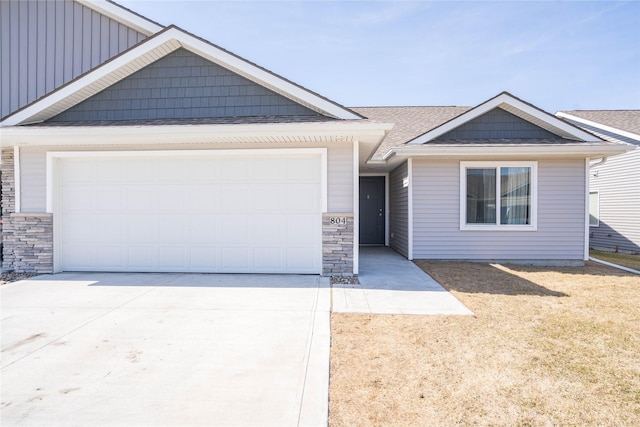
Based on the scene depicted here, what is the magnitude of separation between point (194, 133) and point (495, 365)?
6088 mm

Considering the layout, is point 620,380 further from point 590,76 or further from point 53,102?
point 590,76

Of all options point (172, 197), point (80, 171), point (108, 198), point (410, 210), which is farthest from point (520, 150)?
point (80, 171)

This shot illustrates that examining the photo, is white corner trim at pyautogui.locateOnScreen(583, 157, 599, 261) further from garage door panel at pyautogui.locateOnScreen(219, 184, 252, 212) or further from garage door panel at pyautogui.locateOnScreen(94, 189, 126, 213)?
garage door panel at pyautogui.locateOnScreen(94, 189, 126, 213)

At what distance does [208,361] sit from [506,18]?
36.0ft

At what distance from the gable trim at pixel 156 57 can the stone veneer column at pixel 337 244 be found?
2.18m

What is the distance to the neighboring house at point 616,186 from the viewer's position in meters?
11.5

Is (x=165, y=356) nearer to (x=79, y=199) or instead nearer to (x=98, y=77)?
(x=79, y=199)

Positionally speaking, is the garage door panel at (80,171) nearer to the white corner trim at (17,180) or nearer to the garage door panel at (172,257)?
the white corner trim at (17,180)

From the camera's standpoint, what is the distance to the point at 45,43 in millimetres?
9031

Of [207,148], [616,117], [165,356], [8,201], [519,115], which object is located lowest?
[165,356]

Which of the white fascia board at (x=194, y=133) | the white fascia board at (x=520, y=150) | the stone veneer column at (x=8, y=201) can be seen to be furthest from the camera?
the white fascia board at (x=520, y=150)

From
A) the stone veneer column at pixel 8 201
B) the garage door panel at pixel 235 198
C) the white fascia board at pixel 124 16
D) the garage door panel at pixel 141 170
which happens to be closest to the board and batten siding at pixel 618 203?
the garage door panel at pixel 235 198

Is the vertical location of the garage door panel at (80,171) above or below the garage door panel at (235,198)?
above

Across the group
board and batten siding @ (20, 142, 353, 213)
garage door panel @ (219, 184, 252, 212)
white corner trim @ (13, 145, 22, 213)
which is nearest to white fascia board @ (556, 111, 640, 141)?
board and batten siding @ (20, 142, 353, 213)
